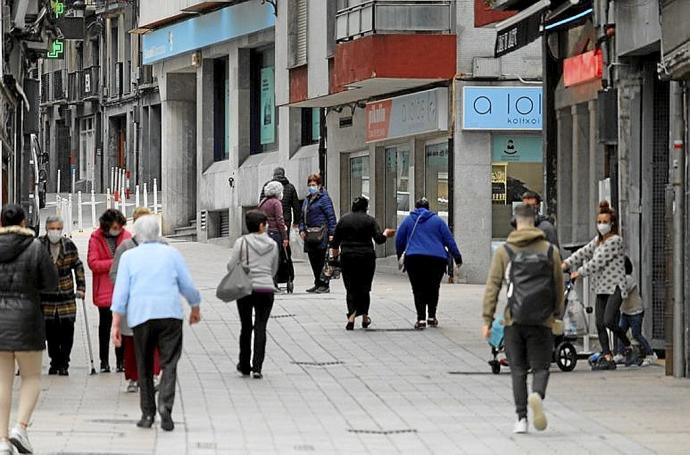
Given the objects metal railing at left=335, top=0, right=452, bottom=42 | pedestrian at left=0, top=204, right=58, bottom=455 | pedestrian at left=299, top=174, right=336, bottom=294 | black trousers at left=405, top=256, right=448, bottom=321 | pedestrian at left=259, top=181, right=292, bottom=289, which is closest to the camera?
pedestrian at left=0, top=204, right=58, bottom=455

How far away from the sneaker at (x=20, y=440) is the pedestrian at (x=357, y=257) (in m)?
10.6

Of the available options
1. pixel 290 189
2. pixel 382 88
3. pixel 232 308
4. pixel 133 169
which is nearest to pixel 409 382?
pixel 232 308

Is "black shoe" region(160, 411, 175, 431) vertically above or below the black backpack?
below

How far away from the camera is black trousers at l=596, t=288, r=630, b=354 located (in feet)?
60.5

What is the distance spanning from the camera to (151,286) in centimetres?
1395

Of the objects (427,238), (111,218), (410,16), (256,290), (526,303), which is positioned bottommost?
(256,290)

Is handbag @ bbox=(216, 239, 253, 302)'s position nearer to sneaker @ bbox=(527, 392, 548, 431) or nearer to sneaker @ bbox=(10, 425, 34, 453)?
sneaker @ bbox=(527, 392, 548, 431)

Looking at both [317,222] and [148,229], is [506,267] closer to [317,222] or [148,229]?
[148,229]

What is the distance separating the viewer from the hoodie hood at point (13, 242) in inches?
512

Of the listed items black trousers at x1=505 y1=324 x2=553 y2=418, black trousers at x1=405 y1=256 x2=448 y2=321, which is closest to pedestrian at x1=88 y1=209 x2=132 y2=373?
black trousers at x1=505 y1=324 x2=553 y2=418

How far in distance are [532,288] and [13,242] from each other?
381cm

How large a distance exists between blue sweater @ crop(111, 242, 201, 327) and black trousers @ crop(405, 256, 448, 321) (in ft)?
29.8

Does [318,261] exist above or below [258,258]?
below

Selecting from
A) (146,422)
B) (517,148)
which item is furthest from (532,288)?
(517,148)
